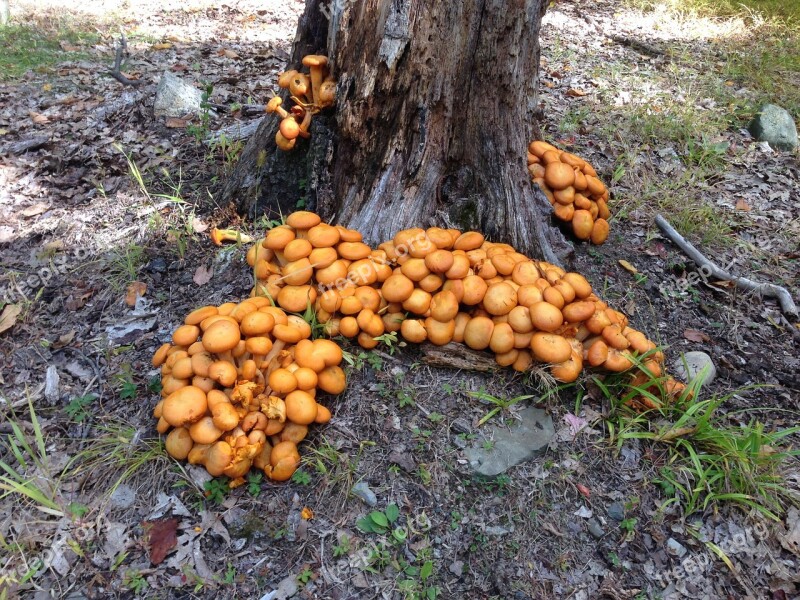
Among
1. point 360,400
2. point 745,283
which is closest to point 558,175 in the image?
point 745,283

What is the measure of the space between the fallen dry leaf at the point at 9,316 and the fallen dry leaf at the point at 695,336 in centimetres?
473

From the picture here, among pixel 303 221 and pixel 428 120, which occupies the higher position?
pixel 428 120

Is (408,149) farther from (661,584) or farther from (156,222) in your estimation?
(661,584)

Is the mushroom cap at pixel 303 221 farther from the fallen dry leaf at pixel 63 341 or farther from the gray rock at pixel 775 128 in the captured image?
the gray rock at pixel 775 128

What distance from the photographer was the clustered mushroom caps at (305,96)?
369cm

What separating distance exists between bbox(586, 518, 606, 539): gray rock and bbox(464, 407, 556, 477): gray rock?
429 millimetres

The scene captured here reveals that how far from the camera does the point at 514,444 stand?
9.74 ft

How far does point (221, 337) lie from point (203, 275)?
1.46 m

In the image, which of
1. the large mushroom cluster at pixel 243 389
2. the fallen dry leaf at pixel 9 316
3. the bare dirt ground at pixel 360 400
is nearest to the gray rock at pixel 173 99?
the bare dirt ground at pixel 360 400

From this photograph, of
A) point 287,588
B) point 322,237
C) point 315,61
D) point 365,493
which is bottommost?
point 287,588

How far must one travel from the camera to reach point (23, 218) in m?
4.57

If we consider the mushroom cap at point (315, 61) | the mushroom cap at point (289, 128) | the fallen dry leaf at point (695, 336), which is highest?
the mushroom cap at point (315, 61)

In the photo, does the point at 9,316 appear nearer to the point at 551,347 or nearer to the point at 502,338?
the point at 502,338

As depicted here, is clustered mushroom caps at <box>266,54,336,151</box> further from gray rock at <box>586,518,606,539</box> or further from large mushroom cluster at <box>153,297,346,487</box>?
gray rock at <box>586,518,606,539</box>
